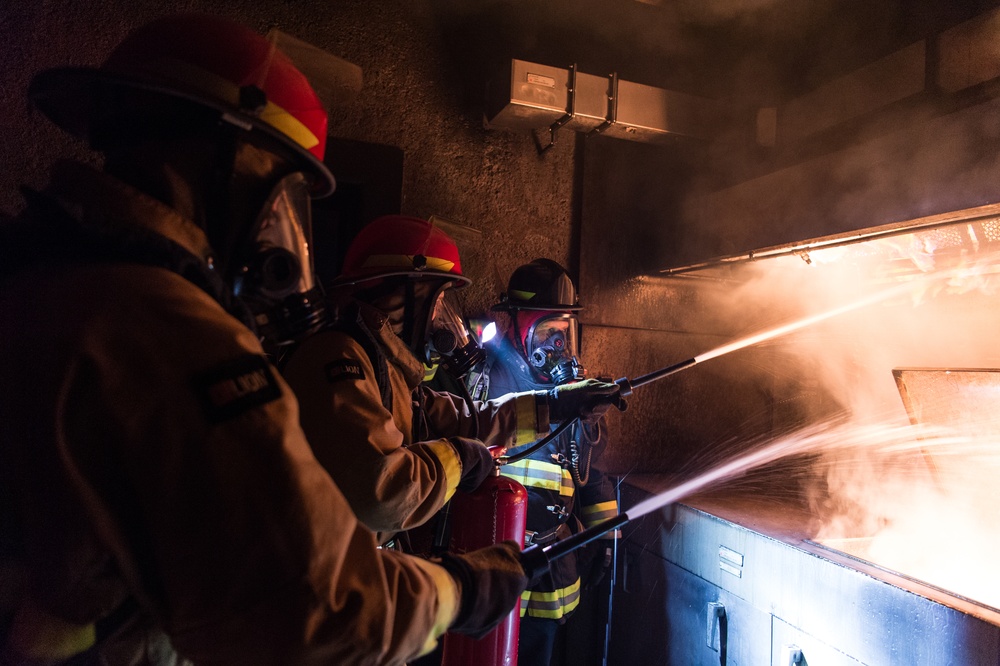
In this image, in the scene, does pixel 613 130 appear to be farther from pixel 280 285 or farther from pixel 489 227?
pixel 280 285

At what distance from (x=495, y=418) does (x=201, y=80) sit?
233 cm

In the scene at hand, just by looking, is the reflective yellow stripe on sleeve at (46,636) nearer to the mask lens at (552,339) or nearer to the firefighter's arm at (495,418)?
the firefighter's arm at (495,418)

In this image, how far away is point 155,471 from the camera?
2.94 feet

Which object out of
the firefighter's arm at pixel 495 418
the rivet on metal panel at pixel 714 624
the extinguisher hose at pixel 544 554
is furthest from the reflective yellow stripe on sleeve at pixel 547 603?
the extinguisher hose at pixel 544 554

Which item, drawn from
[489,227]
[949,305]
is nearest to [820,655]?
[949,305]

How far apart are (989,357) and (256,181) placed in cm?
451

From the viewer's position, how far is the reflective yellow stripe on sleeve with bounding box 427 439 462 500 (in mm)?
2229

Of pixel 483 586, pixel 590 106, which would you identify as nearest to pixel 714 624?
pixel 483 586

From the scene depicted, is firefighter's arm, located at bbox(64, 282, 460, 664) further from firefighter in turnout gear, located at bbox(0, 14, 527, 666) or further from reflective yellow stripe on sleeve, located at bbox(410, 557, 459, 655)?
reflective yellow stripe on sleeve, located at bbox(410, 557, 459, 655)

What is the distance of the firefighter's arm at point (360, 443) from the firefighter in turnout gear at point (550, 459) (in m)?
1.53

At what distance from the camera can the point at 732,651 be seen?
3119 mm

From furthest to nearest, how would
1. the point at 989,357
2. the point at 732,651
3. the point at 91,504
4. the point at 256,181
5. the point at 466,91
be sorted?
1. the point at 466,91
2. the point at 989,357
3. the point at 732,651
4. the point at 256,181
5. the point at 91,504

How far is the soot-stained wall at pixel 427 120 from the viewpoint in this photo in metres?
3.53

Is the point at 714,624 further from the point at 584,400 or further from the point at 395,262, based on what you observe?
the point at 395,262
